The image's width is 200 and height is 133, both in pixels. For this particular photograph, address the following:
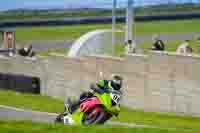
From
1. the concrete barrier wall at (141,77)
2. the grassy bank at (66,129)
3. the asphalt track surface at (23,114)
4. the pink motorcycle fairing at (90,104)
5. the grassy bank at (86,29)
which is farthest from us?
the grassy bank at (86,29)

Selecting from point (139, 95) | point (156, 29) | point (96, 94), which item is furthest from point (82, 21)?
point (96, 94)

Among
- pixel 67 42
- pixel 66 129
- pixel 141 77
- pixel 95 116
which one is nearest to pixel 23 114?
pixel 141 77

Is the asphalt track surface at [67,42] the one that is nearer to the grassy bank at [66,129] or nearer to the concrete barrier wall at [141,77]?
the concrete barrier wall at [141,77]

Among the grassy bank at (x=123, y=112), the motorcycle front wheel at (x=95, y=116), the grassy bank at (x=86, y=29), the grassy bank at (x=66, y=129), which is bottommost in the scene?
the grassy bank at (x=123, y=112)

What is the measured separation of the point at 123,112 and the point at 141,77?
1279 mm

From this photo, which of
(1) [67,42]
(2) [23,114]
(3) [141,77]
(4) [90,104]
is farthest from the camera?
(1) [67,42]

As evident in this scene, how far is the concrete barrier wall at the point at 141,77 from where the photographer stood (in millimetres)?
18891

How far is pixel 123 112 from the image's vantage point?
64.5 feet

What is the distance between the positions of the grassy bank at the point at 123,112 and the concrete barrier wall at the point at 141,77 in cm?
37

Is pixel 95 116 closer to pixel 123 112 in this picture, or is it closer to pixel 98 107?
pixel 98 107

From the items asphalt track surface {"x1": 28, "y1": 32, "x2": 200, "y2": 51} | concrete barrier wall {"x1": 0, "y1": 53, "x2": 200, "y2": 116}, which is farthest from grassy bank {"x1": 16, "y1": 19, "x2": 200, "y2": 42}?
concrete barrier wall {"x1": 0, "y1": 53, "x2": 200, "y2": 116}

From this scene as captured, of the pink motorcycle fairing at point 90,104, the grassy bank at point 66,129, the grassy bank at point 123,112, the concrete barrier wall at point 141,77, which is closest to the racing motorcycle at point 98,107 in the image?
the pink motorcycle fairing at point 90,104

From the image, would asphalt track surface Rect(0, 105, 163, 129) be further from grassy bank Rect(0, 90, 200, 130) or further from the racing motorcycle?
the racing motorcycle

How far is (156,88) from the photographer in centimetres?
1984
